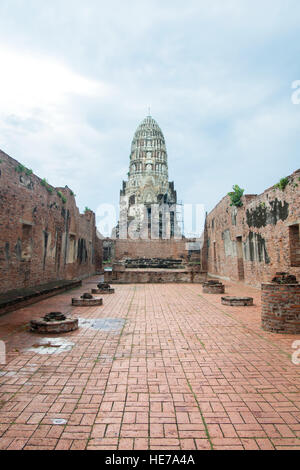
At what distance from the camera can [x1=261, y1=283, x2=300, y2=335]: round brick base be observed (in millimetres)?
5020

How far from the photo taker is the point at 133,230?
5328cm

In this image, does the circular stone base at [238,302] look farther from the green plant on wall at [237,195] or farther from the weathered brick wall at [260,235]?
the green plant on wall at [237,195]

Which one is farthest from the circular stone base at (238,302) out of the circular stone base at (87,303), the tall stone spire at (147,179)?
the tall stone spire at (147,179)

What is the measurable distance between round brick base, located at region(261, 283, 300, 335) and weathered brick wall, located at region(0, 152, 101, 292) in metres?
6.92

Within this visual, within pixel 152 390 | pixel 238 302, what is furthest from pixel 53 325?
pixel 238 302

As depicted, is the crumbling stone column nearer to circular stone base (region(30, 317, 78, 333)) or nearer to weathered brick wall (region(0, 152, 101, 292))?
circular stone base (region(30, 317, 78, 333))

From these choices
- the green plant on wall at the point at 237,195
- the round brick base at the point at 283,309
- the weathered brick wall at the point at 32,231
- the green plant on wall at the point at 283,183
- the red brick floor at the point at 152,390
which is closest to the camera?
the red brick floor at the point at 152,390

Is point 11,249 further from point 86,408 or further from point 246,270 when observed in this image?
point 246,270

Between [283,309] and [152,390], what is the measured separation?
316cm

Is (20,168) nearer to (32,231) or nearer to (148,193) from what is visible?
(32,231)

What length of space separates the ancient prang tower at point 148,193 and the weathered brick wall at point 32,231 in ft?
111

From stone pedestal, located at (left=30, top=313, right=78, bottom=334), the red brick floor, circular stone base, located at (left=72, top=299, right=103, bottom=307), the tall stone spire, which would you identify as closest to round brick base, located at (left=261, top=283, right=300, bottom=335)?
the red brick floor

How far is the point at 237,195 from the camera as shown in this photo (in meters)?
14.4

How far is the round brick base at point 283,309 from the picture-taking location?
5020 millimetres
